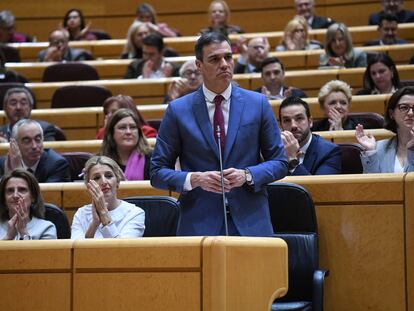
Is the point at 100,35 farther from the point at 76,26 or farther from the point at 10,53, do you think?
the point at 10,53

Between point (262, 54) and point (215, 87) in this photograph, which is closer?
point (215, 87)

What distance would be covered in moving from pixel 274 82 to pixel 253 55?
0.87 m

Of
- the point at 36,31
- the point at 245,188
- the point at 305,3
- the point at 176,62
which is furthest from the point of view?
the point at 36,31

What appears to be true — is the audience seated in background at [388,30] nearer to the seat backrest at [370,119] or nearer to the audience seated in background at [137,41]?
the audience seated in background at [137,41]

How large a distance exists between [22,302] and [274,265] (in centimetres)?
68

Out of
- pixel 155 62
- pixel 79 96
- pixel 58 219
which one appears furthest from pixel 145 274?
pixel 155 62

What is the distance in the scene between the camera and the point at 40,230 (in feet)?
11.3

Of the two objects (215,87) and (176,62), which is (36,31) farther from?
(215,87)

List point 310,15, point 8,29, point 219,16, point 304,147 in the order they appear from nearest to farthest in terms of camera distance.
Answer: point 304,147 → point 219,16 → point 310,15 → point 8,29

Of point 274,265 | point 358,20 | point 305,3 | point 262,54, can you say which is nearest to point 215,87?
point 274,265

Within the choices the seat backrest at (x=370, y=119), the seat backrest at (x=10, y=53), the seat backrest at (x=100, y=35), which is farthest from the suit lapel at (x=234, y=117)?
the seat backrest at (x=100, y=35)

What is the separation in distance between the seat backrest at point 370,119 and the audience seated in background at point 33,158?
146 cm

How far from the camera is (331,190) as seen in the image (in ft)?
10.7

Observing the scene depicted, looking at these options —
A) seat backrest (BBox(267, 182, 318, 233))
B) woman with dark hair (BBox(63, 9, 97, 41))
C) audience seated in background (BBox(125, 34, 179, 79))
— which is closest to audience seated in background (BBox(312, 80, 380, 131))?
seat backrest (BBox(267, 182, 318, 233))
